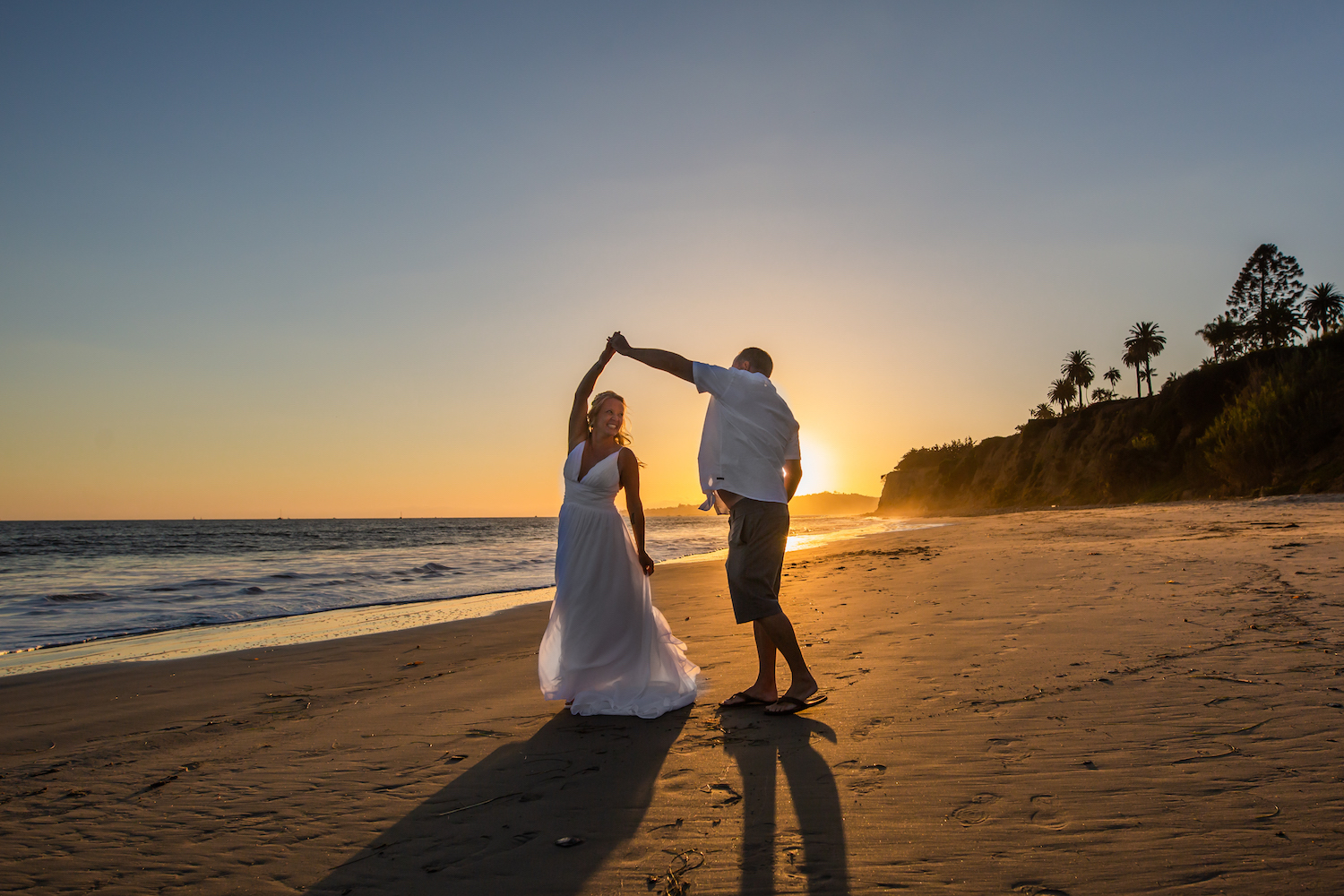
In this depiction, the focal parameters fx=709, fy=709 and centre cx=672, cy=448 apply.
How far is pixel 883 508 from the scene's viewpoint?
3460 inches

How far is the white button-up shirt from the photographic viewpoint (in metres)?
3.85

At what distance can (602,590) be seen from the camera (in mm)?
4117

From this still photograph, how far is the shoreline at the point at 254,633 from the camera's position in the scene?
22.1 feet

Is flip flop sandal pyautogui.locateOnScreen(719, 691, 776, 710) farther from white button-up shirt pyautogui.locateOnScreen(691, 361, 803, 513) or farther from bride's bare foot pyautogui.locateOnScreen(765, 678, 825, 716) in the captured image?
white button-up shirt pyautogui.locateOnScreen(691, 361, 803, 513)

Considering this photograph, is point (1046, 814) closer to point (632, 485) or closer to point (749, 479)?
point (749, 479)

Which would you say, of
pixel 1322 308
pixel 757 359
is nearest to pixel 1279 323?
pixel 1322 308

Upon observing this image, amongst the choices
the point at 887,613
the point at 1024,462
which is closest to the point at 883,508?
the point at 1024,462

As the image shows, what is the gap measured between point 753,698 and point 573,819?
1556 mm

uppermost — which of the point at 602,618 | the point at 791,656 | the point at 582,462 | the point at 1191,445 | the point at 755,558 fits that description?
the point at 1191,445

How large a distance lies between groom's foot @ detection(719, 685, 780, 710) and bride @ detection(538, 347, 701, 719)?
0.26 m

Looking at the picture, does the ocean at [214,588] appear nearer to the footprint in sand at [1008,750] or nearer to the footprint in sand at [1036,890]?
the footprint in sand at [1008,750]

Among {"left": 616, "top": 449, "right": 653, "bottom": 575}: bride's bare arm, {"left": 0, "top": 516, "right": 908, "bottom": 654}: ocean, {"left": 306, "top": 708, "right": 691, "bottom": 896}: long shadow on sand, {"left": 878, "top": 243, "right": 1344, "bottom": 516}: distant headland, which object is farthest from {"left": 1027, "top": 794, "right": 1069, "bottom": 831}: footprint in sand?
{"left": 878, "top": 243, "right": 1344, "bottom": 516}: distant headland

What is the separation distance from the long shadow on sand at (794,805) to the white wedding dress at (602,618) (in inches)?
28.3

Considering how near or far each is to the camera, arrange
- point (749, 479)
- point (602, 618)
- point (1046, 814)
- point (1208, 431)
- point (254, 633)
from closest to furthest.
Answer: point (1046, 814) → point (749, 479) → point (602, 618) → point (254, 633) → point (1208, 431)
